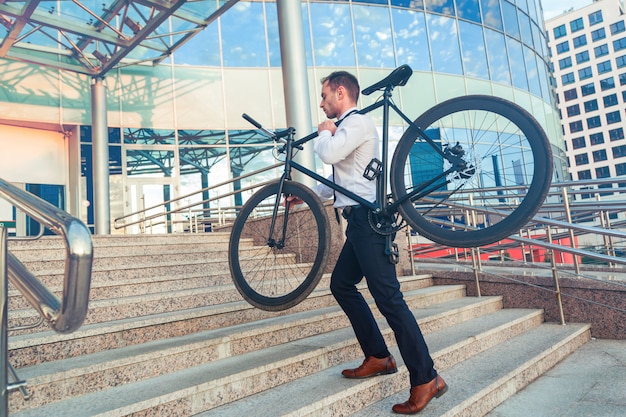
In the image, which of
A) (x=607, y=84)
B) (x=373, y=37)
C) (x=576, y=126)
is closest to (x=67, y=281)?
(x=373, y=37)

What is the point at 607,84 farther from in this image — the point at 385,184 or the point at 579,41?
the point at 385,184

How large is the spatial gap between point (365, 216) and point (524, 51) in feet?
67.5

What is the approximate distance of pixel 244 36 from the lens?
1554 cm

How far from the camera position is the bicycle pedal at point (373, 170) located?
2709 mm

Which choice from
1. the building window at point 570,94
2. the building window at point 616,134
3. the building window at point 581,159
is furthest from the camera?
the building window at point 570,94

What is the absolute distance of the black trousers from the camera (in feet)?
8.02

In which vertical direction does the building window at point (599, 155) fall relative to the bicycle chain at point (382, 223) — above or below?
above

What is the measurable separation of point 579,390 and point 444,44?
1597 cm

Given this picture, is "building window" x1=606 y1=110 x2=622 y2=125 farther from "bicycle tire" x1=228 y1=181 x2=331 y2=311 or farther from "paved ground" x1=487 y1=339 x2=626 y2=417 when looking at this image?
"bicycle tire" x1=228 y1=181 x2=331 y2=311

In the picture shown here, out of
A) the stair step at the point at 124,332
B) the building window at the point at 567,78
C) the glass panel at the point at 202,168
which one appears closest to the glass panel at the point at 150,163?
the glass panel at the point at 202,168

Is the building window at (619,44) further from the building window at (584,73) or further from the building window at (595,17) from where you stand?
the building window at (595,17)

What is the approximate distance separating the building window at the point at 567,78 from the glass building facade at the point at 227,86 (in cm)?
7828

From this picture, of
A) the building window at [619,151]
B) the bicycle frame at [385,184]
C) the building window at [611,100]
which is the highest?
the building window at [611,100]

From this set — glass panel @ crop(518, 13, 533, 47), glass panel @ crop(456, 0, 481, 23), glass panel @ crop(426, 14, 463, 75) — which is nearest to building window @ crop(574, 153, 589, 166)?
glass panel @ crop(518, 13, 533, 47)
